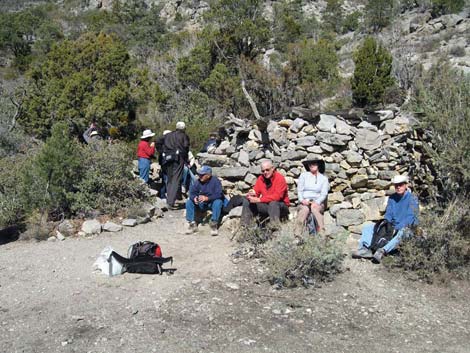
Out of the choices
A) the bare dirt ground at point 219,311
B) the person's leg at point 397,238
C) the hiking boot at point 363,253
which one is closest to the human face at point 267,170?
the bare dirt ground at point 219,311

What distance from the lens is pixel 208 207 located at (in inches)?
310

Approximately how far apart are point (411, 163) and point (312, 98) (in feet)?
25.3

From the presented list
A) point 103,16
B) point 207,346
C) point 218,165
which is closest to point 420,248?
point 207,346

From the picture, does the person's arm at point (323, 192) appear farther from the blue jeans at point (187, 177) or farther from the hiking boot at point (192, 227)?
A: the blue jeans at point (187, 177)

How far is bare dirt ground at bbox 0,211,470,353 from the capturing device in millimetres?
4523

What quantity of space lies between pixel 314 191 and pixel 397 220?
1325 millimetres

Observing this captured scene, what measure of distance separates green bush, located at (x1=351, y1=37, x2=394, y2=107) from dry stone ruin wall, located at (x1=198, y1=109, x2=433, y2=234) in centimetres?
761

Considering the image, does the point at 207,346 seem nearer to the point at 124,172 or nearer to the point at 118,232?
the point at 118,232

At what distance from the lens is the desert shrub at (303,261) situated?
5.73 m

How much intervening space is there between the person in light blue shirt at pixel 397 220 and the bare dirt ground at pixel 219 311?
187mm

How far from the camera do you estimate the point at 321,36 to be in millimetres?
33438

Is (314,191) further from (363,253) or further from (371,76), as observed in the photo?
(371,76)

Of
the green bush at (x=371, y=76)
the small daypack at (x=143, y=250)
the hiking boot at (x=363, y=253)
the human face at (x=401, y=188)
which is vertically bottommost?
the hiking boot at (x=363, y=253)

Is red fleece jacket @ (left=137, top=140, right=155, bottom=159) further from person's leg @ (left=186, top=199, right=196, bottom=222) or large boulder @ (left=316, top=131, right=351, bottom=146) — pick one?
large boulder @ (left=316, top=131, right=351, bottom=146)
